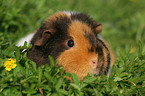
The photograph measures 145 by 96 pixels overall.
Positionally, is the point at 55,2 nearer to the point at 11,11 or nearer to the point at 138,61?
the point at 11,11

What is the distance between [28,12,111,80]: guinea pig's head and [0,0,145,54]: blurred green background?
859mm

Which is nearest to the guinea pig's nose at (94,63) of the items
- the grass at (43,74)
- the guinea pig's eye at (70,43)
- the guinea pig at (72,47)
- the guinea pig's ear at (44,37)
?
the guinea pig at (72,47)

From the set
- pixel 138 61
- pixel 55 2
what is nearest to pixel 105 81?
pixel 138 61

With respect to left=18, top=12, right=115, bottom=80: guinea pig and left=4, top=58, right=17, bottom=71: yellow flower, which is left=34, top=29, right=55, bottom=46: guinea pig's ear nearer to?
left=18, top=12, right=115, bottom=80: guinea pig

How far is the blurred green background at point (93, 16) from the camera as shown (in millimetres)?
4285

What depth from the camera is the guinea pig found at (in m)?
2.53

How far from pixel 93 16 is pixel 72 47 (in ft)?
11.0

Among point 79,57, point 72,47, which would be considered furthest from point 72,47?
point 79,57

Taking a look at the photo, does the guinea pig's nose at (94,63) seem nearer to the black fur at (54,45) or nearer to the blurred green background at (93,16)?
the black fur at (54,45)

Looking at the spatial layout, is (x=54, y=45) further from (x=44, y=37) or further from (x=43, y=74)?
(x=43, y=74)

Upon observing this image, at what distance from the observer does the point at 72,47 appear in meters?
2.66

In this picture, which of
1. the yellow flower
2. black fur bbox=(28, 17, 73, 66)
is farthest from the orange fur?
the yellow flower

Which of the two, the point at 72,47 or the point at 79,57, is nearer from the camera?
the point at 79,57

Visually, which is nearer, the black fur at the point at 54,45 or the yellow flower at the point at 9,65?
the yellow flower at the point at 9,65
